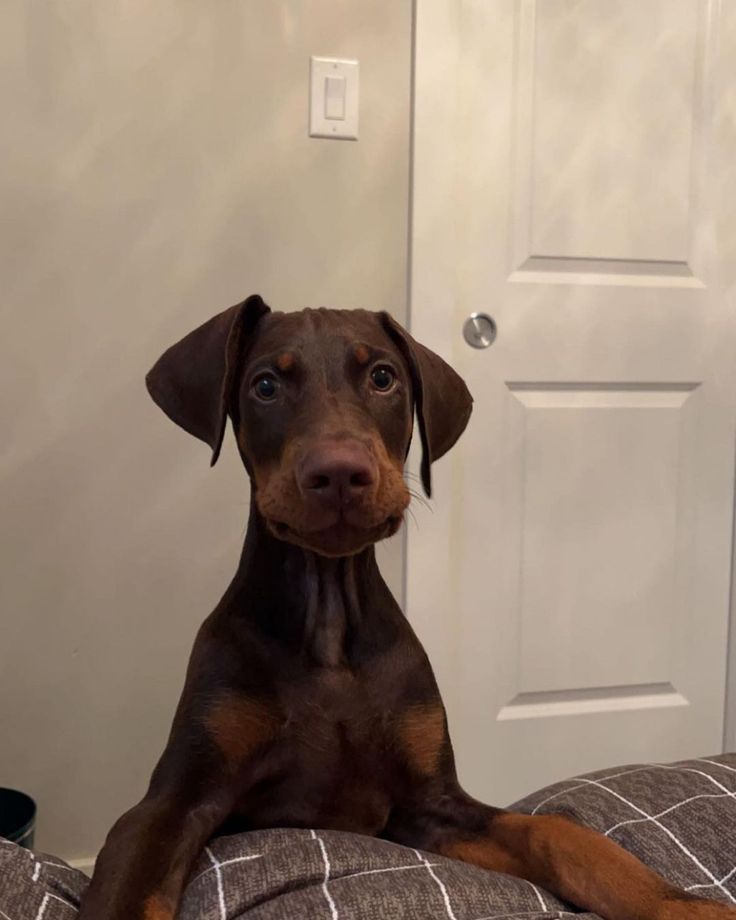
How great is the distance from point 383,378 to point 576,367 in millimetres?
1187

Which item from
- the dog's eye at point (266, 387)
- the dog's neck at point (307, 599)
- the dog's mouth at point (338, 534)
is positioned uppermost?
the dog's eye at point (266, 387)

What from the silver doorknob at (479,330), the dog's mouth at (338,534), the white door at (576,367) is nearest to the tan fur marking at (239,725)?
the dog's mouth at (338,534)

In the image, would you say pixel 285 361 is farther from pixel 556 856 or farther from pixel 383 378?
pixel 556 856

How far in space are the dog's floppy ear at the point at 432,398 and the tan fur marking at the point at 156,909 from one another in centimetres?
70

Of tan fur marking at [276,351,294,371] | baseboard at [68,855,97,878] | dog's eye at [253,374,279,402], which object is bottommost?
baseboard at [68,855,97,878]

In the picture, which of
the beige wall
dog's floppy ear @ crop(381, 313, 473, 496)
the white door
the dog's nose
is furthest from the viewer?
the white door

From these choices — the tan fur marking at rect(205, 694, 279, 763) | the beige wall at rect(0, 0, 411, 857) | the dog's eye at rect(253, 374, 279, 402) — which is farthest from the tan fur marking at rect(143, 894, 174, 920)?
the beige wall at rect(0, 0, 411, 857)

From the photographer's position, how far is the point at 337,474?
123 centimetres

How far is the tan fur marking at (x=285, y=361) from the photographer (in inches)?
55.4

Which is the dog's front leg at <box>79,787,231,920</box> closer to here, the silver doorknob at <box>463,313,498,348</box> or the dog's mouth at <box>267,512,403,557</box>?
the dog's mouth at <box>267,512,403,557</box>

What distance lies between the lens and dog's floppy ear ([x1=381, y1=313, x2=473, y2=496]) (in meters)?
1.50

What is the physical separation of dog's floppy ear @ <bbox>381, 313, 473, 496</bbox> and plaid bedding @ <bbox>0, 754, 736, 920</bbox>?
0.55m

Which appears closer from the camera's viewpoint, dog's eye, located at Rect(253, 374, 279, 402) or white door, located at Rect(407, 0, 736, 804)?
dog's eye, located at Rect(253, 374, 279, 402)

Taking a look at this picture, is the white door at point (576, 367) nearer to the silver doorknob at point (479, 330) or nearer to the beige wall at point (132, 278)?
the silver doorknob at point (479, 330)
